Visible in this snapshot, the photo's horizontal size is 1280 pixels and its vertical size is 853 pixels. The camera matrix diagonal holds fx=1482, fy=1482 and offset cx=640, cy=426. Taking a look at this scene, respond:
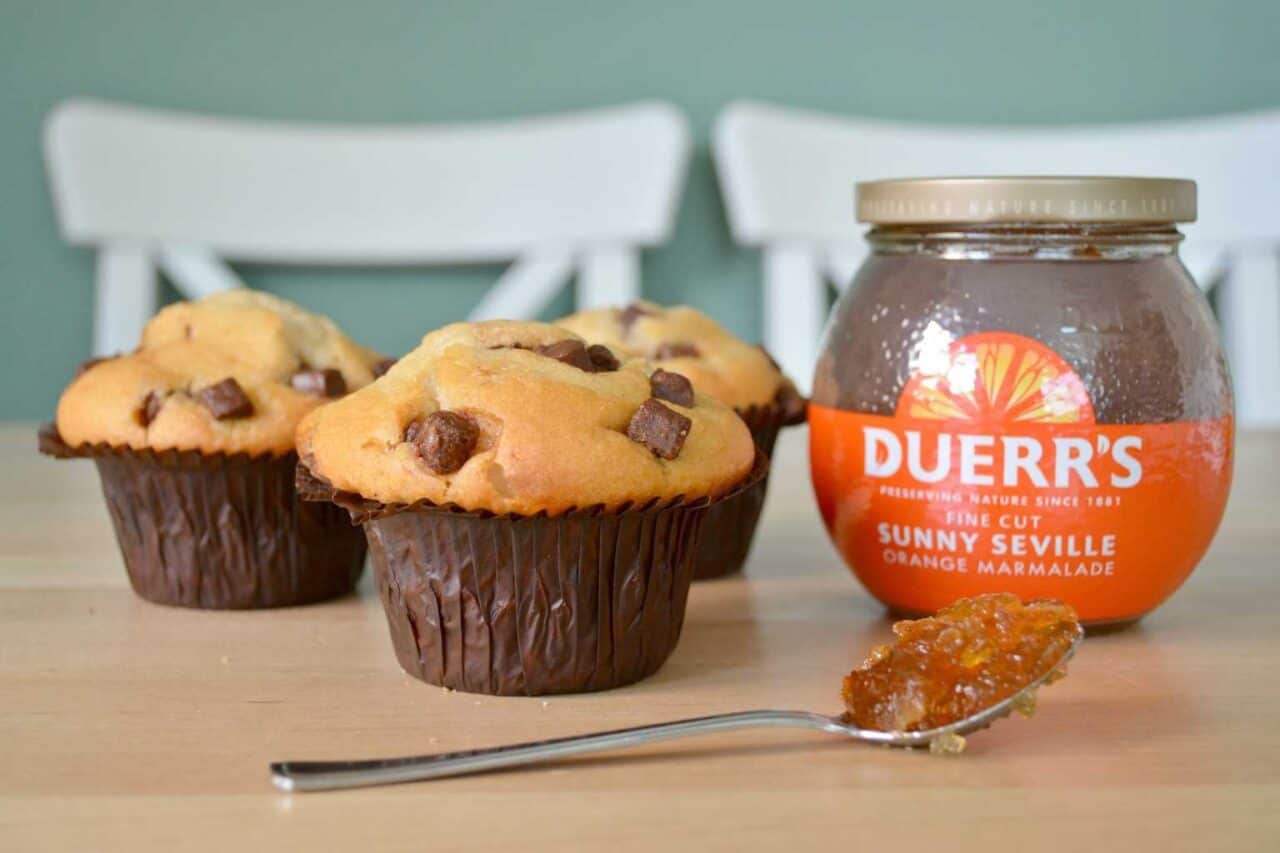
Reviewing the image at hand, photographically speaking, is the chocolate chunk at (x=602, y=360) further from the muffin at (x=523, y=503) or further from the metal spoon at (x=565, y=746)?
the metal spoon at (x=565, y=746)

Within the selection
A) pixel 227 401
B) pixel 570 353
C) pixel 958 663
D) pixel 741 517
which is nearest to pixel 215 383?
pixel 227 401

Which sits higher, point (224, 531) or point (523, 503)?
point (523, 503)

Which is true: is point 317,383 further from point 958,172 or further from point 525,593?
point 958,172

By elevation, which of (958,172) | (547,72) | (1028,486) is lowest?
(1028,486)

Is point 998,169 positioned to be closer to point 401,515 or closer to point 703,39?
point 703,39

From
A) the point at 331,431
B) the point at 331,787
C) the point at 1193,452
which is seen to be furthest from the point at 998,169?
the point at 331,787

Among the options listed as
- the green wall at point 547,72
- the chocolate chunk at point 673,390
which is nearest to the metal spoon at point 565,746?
the chocolate chunk at point 673,390
